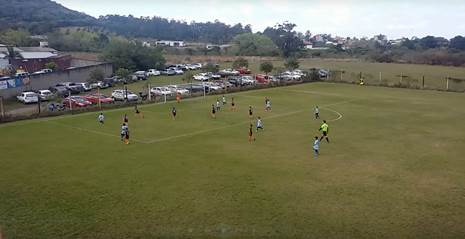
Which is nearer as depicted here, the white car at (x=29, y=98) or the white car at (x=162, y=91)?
the white car at (x=29, y=98)

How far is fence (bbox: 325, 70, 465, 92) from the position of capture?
64.8m

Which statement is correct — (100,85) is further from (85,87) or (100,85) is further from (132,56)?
(132,56)

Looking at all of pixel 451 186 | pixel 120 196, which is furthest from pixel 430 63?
pixel 120 196

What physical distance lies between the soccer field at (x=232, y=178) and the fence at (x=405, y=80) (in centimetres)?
2670

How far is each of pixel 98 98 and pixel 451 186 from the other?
3645 cm

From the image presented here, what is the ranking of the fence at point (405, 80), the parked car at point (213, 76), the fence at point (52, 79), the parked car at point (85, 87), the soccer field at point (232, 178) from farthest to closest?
the parked car at point (213, 76), the fence at point (405, 80), the parked car at point (85, 87), the fence at point (52, 79), the soccer field at point (232, 178)

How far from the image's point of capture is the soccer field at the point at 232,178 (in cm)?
1691

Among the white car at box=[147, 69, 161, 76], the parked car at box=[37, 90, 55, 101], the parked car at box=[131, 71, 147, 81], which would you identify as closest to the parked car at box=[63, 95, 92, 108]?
the parked car at box=[37, 90, 55, 101]

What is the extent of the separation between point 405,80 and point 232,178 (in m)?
56.3

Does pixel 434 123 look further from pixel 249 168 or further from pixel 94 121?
pixel 94 121

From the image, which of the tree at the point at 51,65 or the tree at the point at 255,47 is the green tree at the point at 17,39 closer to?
the tree at the point at 51,65

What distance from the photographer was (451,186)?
21.3 m

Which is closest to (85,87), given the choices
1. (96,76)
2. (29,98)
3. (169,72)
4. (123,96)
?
(96,76)

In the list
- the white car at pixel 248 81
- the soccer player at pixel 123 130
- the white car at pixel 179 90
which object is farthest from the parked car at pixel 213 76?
the soccer player at pixel 123 130
